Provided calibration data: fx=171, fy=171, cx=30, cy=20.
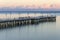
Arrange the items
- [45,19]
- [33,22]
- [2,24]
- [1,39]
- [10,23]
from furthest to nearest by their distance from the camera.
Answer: [45,19]
[33,22]
[10,23]
[2,24]
[1,39]

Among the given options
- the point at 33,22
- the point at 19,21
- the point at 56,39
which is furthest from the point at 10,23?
the point at 56,39

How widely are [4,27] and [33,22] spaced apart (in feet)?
27.3

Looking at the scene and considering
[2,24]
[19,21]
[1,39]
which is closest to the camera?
[1,39]

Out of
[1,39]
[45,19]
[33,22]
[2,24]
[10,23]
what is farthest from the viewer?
[45,19]

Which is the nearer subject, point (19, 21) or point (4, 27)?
point (4, 27)

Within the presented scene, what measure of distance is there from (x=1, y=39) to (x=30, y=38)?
297cm

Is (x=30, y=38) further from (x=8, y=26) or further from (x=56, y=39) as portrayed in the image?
(x=8, y=26)

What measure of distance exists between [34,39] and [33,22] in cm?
1554

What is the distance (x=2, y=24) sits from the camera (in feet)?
84.1

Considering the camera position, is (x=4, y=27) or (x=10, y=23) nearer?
(x=4, y=27)

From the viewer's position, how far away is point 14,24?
28.0 meters

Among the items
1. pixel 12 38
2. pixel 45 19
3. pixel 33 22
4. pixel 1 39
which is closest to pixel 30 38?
pixel 12 38

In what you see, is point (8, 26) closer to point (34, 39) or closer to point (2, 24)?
point (2, 24)

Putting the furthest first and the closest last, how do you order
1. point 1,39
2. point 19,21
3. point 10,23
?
point 19,21 → point 10,23 → point 1,39
